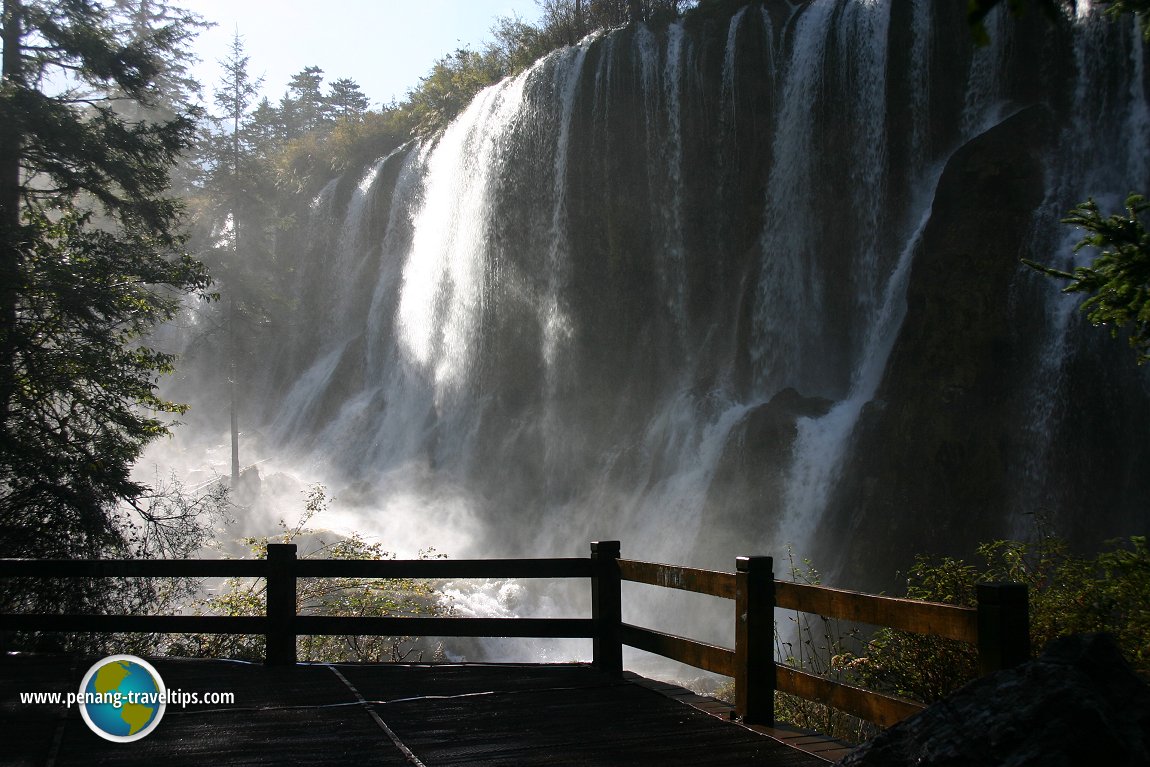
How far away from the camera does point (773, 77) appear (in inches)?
946

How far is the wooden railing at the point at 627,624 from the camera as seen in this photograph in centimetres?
459

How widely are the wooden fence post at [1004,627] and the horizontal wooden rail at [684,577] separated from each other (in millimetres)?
1792

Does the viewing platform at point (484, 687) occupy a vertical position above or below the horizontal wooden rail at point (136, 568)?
below

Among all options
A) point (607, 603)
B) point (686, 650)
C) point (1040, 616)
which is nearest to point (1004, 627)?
point (686, 650)

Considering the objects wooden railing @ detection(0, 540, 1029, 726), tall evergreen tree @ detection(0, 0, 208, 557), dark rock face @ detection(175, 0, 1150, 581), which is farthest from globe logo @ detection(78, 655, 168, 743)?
dark rock face @ detection(175, 0, 1150, 581)

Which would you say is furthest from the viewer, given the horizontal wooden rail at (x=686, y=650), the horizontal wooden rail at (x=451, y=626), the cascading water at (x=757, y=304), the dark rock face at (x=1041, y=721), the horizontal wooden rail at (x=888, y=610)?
the cascading water at (x=757, y=304)

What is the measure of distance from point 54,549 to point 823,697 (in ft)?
37.7

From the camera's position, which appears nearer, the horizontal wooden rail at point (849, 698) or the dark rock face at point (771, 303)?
the horizontal wooden rail at point (849, 698)

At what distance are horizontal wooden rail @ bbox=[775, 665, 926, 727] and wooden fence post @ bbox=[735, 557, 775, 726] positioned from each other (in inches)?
4.4

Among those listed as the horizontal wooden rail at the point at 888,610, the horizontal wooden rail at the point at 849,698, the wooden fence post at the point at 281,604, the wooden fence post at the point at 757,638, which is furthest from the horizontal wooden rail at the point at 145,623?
the horizontal wooden rail at the point at 888,610

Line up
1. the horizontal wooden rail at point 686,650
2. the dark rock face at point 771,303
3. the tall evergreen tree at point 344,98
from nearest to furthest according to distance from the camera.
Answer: the horizontal wooden rail at point 686,650
the dark rock face at point 771,303
the tall evergreen tree at point 344,98

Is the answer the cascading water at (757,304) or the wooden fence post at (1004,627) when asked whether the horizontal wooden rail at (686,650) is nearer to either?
the wooden fence post at (1004,627)

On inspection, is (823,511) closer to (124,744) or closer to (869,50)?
(869,50)

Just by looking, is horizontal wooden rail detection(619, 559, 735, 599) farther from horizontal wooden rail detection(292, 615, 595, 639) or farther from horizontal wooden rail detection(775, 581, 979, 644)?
horizontal wooden rail detection(292, 615, 595, 639)
